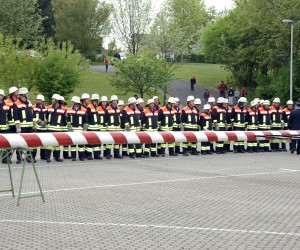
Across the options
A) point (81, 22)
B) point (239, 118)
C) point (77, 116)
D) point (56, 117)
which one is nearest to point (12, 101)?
point (56, 117)

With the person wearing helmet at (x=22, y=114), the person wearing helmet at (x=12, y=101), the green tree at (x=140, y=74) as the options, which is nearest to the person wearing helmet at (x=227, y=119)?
the person wearing helmet at (x=22, y=114)

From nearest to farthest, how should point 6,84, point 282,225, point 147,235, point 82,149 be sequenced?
1. point 147,235
2. point 282,225
3. point 82,149
4. point 6,84

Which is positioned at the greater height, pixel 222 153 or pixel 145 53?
pixel 145 53

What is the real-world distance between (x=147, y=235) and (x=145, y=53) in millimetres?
43128

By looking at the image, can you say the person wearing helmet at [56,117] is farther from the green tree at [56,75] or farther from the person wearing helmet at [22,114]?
the green tree at [56,75]

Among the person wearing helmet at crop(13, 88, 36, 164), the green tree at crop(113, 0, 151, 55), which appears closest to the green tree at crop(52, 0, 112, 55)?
the green tree at crop(113, 0, 151, 55)

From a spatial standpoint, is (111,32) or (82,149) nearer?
(82,149)

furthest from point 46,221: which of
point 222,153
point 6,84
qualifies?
point 6,84

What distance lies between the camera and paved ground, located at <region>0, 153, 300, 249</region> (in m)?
9.89

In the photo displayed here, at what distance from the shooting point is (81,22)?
85.8m

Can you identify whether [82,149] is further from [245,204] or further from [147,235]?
[147,235]

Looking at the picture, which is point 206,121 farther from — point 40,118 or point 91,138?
point 91,138

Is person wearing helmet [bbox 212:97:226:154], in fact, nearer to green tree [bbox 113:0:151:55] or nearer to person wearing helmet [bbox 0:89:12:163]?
person wearing helmet [bbox 0:89:12:163]

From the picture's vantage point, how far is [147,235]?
10234mm
